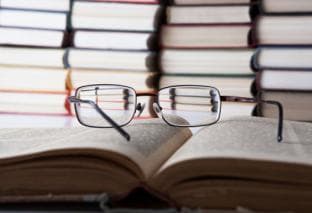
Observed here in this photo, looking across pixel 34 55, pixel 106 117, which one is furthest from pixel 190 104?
pixel 34 55

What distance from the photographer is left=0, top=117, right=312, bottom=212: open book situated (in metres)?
0.50

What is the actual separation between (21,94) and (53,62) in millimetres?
107

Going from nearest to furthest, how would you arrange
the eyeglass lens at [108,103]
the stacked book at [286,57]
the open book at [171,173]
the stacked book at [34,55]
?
the open book at [171,173] < the eyeglass lens at [108,103] < the stacked book at [286,57] < the stacked book at [34,55]

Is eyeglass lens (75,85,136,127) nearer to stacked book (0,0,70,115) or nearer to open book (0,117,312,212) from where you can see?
open book (0,117,312,212)

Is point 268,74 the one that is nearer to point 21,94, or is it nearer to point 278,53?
point 278,53

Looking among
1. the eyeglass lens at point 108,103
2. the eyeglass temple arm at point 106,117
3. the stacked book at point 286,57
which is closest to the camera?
the eyeglass temple arm at point 106,117

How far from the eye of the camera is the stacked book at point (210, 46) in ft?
4.25

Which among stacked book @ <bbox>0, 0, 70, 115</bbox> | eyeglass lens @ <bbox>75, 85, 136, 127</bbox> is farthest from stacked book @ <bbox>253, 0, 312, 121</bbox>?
eyeglass lens @ <bbox>75, 85, 136, 127</bbox>

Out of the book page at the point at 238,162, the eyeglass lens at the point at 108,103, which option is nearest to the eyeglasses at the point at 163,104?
the eyeglass lens at the point at 108,103

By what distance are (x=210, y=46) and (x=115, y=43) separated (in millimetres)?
220

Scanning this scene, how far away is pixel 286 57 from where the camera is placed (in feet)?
4.17

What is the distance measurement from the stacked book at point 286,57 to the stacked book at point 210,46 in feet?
0.10

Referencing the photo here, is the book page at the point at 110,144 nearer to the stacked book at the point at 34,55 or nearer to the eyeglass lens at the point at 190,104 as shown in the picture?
the eyeglass lens at the point at 190,104

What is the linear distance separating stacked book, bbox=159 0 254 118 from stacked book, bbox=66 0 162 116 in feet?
0.13
